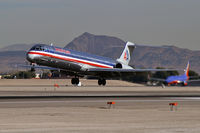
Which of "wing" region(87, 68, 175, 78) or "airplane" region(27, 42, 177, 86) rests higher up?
"airplane" region(27, 42, 177, 86)

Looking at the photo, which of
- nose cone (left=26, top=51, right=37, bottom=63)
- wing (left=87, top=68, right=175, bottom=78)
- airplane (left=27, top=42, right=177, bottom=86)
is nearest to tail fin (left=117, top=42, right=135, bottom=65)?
airplane (left=27, top=42, right=177, bottom=86)

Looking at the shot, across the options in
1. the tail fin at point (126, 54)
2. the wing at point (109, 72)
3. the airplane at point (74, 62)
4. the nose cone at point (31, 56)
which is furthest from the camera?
the tail fin at point (126, 54)

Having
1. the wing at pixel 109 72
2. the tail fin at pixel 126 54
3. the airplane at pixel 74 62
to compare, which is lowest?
the wing at pixel 109 72

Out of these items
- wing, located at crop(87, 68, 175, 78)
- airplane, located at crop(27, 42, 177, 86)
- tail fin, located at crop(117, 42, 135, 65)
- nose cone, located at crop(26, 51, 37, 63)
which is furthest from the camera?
tail fin, located at crop(117, 42, 135, 65)

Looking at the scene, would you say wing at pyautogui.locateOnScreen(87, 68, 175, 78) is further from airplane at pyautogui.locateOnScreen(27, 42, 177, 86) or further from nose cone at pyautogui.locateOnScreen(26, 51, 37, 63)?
nose cone at pyautogui.locateOnScreen(26, 51, 37, 63)

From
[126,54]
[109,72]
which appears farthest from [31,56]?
[126,54]

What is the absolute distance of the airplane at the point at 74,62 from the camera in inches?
2265

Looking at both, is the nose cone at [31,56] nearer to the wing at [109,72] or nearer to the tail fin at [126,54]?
the wing at [109,72]

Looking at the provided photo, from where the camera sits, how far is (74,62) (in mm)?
60125

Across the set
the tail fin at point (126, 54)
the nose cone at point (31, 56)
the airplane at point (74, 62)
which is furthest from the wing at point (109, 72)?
the tail fin at point (126, 54)

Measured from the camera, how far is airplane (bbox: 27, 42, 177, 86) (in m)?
57.5
